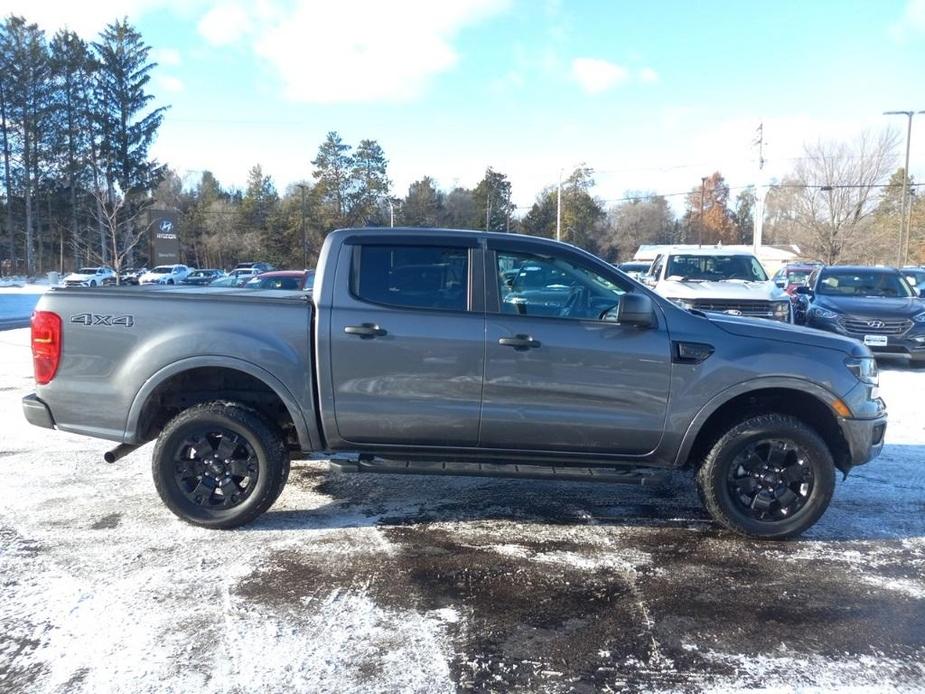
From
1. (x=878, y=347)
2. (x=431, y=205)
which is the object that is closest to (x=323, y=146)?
(x=431, y=205)

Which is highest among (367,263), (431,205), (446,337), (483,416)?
(431,205)

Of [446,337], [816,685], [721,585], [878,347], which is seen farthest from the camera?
[878,347]

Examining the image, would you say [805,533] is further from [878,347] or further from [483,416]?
[878,347]

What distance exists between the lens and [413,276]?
14.5 ft

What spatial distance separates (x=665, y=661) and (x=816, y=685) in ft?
2.05

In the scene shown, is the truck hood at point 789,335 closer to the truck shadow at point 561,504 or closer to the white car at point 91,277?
the truck shadow at point 561,504

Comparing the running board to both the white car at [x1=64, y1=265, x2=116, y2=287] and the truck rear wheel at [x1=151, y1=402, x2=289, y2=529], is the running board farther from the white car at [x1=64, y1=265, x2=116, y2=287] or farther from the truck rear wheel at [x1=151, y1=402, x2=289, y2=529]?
the white car at [x1=64, y1=265, x2=116, y2=287]

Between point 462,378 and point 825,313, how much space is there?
9515mm

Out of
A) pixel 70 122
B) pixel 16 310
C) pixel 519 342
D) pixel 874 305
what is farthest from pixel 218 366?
pixel 70 122

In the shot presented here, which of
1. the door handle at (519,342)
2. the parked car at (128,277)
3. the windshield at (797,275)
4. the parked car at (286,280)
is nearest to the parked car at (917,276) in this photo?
the windshield at (797,275)

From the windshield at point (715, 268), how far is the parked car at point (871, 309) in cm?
124

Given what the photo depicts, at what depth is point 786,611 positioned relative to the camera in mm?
3539

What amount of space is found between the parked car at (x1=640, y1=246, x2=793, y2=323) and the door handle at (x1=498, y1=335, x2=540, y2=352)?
6290 millimetres

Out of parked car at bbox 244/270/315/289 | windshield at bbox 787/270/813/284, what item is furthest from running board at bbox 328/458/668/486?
windshield at bbox 787/270/813/284
